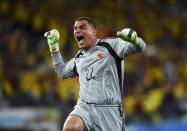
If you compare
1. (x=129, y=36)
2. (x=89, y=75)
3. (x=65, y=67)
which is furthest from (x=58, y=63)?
(x=129, y=36)

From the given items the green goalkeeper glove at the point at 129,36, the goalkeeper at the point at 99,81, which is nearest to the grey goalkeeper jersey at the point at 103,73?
the goalkeeper at the point at 99,81

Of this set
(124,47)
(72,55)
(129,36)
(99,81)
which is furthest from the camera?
(72,55)

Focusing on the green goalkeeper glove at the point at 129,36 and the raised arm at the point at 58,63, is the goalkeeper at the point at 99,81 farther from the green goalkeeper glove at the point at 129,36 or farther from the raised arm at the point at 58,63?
the raised arm at the point at 58,63

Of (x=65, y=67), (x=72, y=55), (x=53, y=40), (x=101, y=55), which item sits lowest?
(x=72, y=55)

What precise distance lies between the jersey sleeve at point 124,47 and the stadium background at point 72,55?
4422mm

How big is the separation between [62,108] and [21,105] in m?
0.79

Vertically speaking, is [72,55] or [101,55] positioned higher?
[101,55]

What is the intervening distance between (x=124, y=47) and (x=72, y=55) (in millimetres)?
6312

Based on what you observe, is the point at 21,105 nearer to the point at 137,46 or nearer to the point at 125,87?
the point at 125,87

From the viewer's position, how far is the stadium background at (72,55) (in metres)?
10.5

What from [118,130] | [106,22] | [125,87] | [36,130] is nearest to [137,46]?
[118,130]

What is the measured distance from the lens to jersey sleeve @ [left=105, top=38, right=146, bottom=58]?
5.32m

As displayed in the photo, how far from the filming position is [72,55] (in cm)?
1165

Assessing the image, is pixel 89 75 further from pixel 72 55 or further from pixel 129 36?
pixel 72 55
